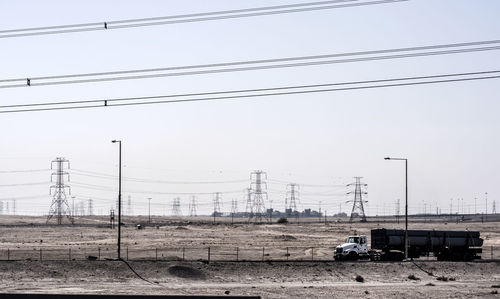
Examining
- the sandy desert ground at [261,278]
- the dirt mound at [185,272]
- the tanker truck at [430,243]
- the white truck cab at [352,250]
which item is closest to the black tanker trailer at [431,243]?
the tanker truck at [430,243]

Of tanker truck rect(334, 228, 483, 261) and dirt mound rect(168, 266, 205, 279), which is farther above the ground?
tanker truck rect(334, 228, 483, 261)

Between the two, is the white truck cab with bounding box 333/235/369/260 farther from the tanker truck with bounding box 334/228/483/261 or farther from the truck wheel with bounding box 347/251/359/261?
the tanker truck with bounding box 334/228/483/261

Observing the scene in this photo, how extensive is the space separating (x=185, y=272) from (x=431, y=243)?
28888 millimetres

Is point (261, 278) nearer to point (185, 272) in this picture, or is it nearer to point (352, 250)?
point (185, 272)

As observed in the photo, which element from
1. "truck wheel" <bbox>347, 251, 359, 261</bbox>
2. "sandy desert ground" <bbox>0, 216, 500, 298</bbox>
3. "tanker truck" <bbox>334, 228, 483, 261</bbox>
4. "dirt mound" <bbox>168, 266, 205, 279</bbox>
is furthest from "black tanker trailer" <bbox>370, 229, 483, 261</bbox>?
Result: "dirt mound" <bbox>168, 266, 205, 279</bbox>

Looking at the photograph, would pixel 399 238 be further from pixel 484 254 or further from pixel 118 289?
pixel 118 289

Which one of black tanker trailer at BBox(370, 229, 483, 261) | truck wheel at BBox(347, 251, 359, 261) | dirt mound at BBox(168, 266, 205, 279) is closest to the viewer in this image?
dirt mound at BBox(168, 266, 205, 279)

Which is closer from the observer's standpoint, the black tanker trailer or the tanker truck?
the tanker truck

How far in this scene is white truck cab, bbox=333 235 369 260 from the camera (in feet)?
246

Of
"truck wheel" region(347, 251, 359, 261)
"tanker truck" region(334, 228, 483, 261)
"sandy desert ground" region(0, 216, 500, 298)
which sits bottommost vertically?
"sandy desert ground" region(0, 216, 500, 298)

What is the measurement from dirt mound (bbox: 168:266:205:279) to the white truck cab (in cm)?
1728

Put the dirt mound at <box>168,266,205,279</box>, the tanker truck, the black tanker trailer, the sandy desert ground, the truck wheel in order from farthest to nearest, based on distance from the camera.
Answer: the black tanker trailer < the tanker truck < the truck wheel < the dirt mound at <box>168,266,205,279</box> < the sandy desert ground

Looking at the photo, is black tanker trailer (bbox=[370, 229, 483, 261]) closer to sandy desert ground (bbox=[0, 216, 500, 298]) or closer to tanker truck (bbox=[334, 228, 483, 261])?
tanker truck (bbox=[334, 228, 483, 261])

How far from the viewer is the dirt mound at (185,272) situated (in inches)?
2464
